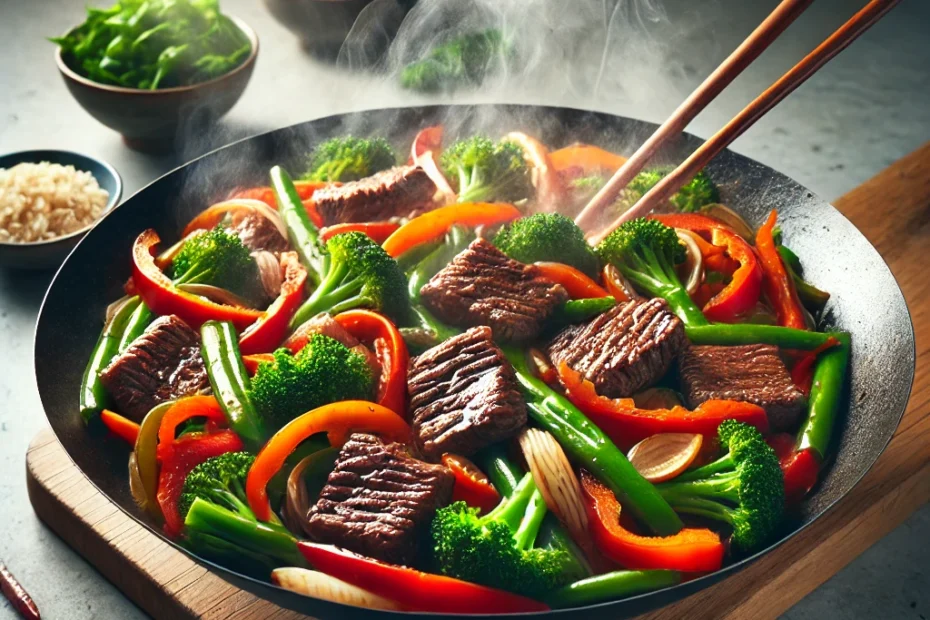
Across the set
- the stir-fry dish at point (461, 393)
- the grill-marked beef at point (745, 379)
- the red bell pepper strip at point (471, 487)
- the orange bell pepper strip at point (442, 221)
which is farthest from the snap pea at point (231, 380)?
the grill-marked beef at point (745, 379)

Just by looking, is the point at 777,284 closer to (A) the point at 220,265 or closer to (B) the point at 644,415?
(B) the point at 644,415

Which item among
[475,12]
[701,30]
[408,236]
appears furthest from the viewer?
[701,30]

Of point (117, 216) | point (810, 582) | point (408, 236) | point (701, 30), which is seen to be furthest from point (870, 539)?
point (701, 30)

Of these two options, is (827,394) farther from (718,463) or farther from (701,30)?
(701,30)

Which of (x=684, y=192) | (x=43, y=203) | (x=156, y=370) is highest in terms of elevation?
(x=684, y=192)

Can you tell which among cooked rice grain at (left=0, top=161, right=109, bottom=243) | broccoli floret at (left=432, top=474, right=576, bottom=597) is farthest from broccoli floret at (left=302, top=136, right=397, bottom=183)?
broccoli floret at (left=432, top=474, right=576, bottom=597)

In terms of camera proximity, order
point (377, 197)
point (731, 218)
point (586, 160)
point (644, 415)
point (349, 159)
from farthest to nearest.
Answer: point (586, 160), point (349, 159), point (731, 218), point (377, 197), point (644, 415)

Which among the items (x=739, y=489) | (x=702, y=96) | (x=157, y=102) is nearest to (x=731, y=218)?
(x=702, y=96)

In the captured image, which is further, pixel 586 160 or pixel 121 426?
pixel 586 160
